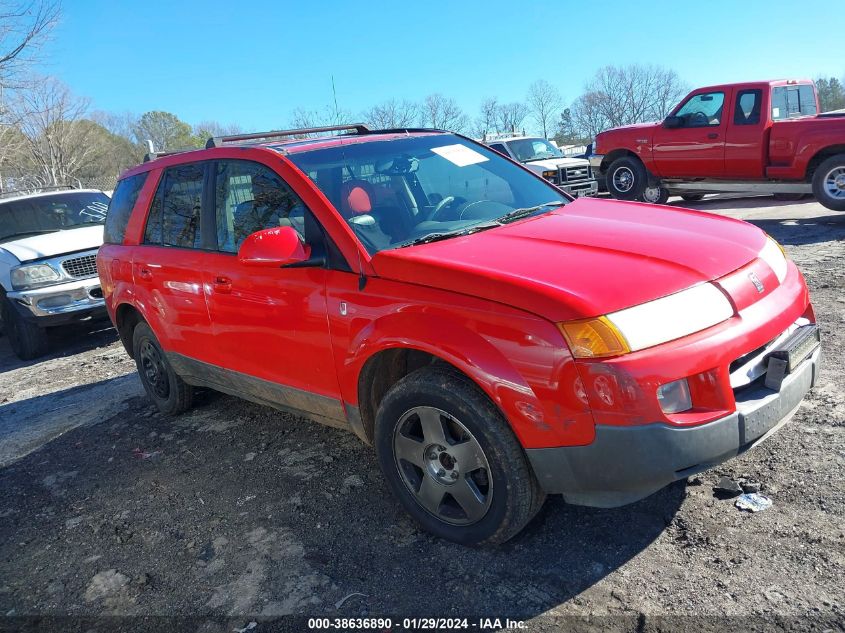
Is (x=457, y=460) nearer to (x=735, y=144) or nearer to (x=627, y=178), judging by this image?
(x=735, y=144)

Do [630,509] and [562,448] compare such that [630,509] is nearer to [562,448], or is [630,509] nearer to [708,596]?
[708,596]

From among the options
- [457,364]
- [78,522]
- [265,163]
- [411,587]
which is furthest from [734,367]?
[78,522]

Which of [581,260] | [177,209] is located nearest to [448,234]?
[581,260]

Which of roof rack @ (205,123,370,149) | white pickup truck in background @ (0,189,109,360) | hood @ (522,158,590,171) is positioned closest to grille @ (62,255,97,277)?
white pickup truck in background @ (0,189,109,360)

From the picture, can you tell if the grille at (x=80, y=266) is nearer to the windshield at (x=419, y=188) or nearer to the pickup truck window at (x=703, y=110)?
the windshield at (x=419, y=188)

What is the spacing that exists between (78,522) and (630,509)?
2.93 metres

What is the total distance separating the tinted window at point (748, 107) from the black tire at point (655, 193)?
6.04ft

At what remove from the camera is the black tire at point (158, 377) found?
15.8ft

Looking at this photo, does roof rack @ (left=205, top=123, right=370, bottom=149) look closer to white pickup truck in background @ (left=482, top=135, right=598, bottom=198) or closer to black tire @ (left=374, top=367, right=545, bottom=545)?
black tire @ (left=374, top=367, right=545, bottom=545)

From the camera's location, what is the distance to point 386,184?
3510 mm

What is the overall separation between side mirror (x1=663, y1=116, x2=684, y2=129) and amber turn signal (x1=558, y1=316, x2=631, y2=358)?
33.5 ft

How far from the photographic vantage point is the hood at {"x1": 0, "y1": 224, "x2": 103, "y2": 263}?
301 inches

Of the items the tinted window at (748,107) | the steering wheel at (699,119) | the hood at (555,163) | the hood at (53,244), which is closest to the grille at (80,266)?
the hood at (53,244)

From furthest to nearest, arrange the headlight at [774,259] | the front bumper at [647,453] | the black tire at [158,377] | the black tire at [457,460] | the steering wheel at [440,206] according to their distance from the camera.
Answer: the black tire at [158,377], the steering wheel at [440,206], the headlight at [774,259], the black tire at [457,460], the front bumper at [647,453]
